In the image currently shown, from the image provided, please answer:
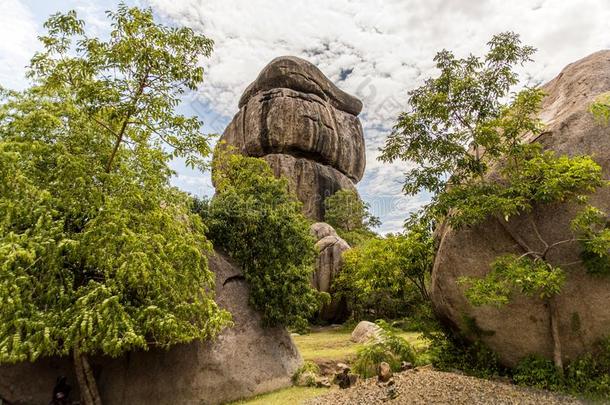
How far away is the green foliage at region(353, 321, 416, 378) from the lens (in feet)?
33.0

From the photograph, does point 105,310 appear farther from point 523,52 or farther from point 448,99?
point 523,52

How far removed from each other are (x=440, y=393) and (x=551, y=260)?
3.89 meters

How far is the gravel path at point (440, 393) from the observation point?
7.30 meters

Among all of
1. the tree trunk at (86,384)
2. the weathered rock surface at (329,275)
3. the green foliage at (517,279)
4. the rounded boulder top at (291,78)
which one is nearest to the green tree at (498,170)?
the green foliage at (517,279)

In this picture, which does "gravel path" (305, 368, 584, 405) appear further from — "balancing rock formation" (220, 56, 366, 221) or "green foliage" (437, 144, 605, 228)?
"balancing rock formation" (220, 56, 366, 221)

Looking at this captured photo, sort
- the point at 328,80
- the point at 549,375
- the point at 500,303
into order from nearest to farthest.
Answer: the point at 500,303
the point at 549,375
the point at 328,80

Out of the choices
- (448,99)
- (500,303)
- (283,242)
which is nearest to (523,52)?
(448,99)

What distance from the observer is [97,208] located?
24.3 ft

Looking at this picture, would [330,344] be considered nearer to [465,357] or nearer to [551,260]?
[465,357]

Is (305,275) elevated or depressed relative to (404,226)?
depressed

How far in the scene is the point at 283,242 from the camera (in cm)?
1220

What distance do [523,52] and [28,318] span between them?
38.1ft

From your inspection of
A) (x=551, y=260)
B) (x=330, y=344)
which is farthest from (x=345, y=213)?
(x=551, y=260)

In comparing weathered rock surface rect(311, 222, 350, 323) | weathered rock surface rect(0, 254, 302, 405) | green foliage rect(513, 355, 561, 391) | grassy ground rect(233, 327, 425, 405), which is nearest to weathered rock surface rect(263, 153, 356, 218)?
weathered rock surface rect(311, 222, 350, 323)
